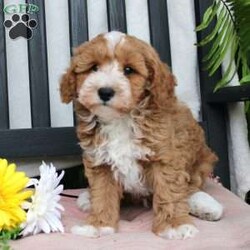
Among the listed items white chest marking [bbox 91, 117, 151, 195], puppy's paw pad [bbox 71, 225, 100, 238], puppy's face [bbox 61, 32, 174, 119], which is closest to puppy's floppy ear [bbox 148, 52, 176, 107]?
puppy's face [bbox 61, 32, 174, 119]

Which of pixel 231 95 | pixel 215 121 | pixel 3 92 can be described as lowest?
pixel 215 121

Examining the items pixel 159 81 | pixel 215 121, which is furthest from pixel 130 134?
pixel 215 121

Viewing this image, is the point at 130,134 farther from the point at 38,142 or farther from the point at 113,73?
the point at 38,142

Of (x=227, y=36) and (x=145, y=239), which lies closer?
(x=145, y=239)

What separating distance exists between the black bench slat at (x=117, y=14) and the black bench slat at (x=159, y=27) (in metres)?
0.15

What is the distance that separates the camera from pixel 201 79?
2898 millimetres

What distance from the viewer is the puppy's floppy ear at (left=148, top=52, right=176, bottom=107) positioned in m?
1.99

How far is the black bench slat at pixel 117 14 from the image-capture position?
287 cm

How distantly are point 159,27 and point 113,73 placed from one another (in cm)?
104

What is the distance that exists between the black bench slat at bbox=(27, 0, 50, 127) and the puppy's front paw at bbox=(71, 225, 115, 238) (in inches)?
37.9

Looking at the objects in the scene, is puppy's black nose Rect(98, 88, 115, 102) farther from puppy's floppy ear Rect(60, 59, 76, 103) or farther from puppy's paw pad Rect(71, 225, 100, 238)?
puppy's paw pad Rect(71, 225, 100, 238)

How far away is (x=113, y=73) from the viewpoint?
1941 mm

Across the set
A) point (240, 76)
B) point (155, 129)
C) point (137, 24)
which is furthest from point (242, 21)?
point (155, 129)

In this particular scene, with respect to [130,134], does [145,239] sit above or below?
below
